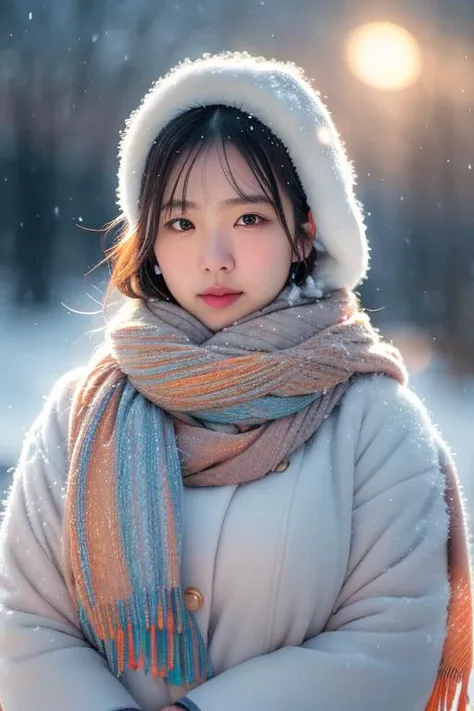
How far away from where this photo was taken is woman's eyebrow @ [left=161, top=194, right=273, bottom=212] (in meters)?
1.62

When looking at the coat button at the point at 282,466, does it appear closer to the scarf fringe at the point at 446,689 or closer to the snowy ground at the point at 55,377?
the scarf fringe at the point at 446,689

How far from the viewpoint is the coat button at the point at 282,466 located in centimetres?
160

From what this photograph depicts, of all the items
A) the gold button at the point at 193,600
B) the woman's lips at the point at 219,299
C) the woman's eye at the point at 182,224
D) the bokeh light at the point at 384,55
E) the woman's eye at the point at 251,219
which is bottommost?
the gold button at the point at 193,600

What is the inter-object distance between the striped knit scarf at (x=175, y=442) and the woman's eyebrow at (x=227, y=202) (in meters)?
0.18

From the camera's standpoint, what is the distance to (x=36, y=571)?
1603mm

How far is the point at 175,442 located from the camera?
1.63 metres

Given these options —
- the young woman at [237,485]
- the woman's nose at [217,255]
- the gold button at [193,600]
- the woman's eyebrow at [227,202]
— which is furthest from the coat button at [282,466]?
the woman's eyebrow at [227,202]

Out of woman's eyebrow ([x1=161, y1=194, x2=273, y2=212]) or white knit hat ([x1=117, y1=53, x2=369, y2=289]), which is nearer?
woman's eyebrow ([x1=161, y1=194, x2=273, y2=212])

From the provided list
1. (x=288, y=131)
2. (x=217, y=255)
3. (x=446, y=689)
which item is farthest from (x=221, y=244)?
(x=446, y=689)

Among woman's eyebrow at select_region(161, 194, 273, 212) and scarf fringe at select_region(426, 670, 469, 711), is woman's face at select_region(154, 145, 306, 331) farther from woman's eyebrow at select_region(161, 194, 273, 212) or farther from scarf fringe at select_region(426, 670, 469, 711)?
scarf fringe at select_region(426, 670, 469, 711)

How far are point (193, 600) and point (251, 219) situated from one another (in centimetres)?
66

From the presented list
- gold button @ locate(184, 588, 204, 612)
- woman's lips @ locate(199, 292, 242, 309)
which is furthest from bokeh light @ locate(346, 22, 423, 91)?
gold button @ locate(184, 588, 204, 612)

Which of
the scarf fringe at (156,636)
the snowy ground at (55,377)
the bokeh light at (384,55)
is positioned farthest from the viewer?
the bokeh light at (384,55)

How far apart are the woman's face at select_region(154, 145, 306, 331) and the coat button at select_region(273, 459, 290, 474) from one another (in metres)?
0.27
